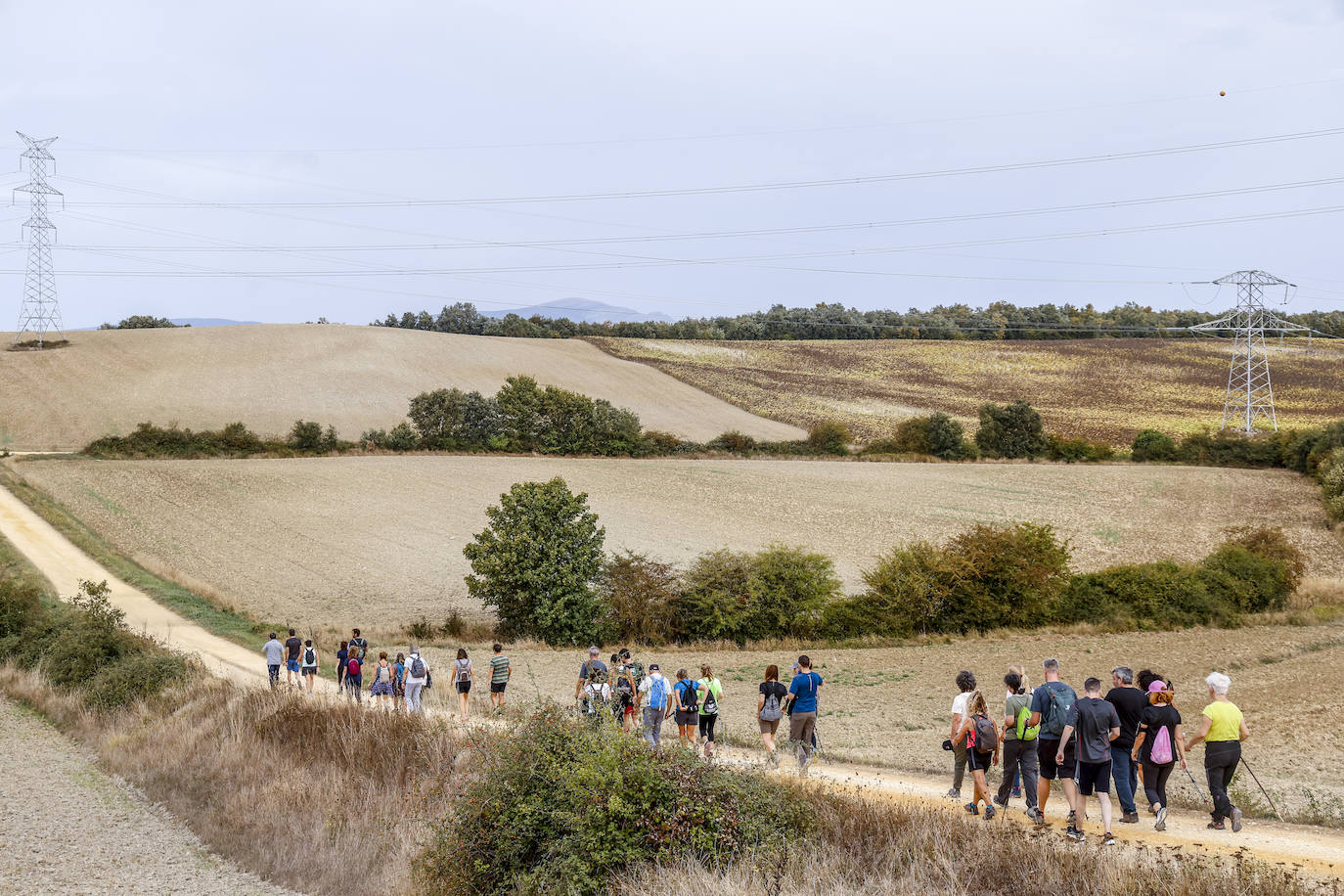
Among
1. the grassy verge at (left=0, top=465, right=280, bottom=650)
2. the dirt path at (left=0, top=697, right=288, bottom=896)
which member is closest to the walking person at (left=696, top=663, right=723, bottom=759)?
the dirt path at (left=0, top=697, right=288, bottom=896)

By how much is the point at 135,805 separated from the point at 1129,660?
25.5 m

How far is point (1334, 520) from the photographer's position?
5009 centimetres

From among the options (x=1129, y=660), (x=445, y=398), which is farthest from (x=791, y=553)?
(x=445, y=398)

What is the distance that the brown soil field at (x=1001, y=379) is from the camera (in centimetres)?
8731

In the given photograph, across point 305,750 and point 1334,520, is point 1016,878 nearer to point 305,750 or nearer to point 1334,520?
point 305,750

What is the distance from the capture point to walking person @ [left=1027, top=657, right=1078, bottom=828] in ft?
40.9

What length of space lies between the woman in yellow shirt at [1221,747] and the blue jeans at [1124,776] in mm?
Result: 831

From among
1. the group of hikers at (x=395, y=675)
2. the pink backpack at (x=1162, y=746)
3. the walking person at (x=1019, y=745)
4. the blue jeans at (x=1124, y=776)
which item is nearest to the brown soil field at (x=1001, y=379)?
the group of hikers at (x=395, y=675)

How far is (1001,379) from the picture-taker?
10600 cm

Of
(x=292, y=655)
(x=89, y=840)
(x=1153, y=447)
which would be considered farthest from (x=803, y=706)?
(x=1153, y=447)

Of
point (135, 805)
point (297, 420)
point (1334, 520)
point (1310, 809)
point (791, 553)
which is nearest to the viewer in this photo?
point (1310, 809)

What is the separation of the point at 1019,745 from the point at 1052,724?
705mm

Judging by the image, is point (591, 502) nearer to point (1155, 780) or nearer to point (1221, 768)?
point (1155, 780)

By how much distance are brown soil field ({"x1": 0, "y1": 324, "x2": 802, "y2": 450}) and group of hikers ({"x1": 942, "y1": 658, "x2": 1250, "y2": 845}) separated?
67235 mm
